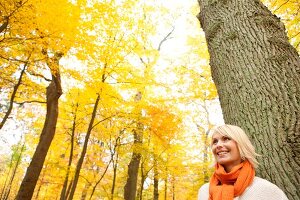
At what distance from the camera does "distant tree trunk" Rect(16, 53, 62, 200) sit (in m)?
8.55

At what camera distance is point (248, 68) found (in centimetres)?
229

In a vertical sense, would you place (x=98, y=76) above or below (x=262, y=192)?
above

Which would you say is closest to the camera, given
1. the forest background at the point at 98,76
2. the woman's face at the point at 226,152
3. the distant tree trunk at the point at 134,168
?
the woman's face at the point at 226,152

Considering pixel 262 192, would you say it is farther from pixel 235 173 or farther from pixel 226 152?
pixel 226 152

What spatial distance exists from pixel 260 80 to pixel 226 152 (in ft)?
2.17

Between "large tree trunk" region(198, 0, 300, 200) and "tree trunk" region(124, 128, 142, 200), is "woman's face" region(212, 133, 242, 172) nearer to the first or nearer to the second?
"large tree trunk" region(198, 0, 300, 200)

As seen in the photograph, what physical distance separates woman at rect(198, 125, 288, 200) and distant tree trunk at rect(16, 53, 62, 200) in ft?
23.7

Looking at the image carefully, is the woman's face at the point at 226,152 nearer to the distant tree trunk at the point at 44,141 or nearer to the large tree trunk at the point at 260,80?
the large tree trunk at the point at 260,80

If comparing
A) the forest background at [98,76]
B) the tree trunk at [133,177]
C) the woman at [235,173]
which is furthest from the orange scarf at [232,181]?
the tree trunk at [133,177]

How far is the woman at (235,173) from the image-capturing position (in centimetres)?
183

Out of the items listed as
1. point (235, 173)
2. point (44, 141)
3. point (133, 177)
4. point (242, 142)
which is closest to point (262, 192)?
point (235, 173)

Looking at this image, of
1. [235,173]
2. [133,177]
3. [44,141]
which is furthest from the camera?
[133,177]

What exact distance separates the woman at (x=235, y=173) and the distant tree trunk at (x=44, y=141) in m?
7.22

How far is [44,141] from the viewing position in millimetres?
9320
